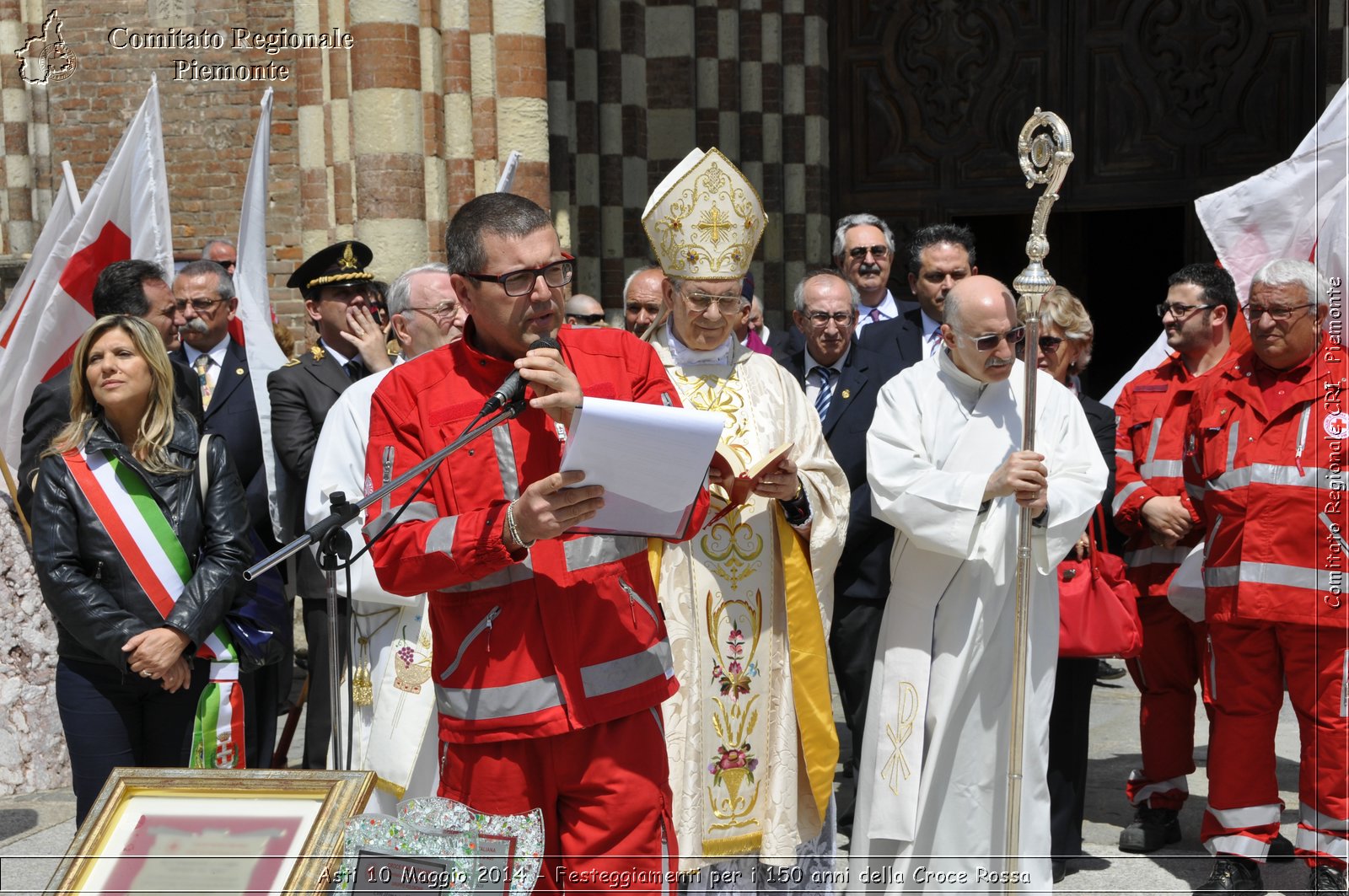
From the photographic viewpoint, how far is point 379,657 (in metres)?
4.47

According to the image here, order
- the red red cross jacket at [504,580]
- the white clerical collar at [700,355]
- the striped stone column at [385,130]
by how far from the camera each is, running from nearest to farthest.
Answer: the red red cross jacket at [504,580] → the white clerical collar at [700,355] → the striped stone column at [385,130]

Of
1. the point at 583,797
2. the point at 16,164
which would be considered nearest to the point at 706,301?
the point at 583,797

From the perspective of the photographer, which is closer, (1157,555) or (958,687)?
(958,687)

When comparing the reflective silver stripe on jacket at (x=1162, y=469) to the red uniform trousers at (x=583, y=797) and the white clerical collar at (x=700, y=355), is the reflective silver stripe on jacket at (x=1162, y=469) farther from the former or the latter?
the red uniform trousers at (x=583, y=797)

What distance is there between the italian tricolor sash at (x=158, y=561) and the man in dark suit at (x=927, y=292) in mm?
2908

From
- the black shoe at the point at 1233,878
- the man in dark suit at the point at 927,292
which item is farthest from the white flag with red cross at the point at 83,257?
the black shoe at the point at 1233,878

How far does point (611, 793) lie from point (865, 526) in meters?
2.61

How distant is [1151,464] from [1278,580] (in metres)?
0.96

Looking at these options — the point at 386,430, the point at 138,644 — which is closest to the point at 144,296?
the point at 138,644

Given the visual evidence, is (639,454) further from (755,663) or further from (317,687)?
(317,687)

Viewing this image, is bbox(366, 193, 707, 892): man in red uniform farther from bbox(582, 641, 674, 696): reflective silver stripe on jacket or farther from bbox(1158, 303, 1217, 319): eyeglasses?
bbox(1158, 303, 1217, 319): eyeglasses

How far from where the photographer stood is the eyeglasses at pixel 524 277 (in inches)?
115

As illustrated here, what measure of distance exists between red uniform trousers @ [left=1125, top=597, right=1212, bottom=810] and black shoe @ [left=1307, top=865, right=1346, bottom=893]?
731 mm

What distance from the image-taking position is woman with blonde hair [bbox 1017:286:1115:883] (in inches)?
199
